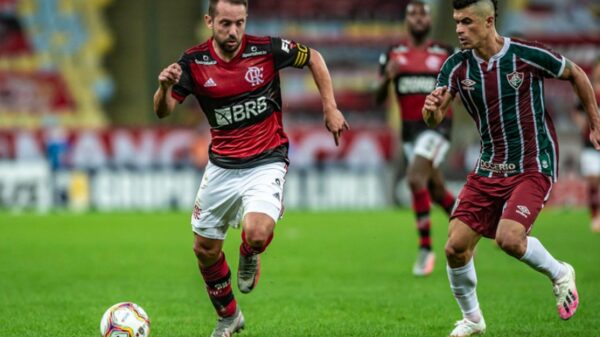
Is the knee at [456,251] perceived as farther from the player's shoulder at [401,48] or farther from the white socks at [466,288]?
the player's shoulder at [401,48]

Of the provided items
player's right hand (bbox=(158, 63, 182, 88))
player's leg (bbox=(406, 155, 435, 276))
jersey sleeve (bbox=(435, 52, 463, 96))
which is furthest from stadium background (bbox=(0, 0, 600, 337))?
player's right hand (bbox=(158, 63, 182, 88))

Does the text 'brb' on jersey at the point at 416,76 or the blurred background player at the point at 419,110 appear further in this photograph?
the text 'brb' on jersey at the point at 416,76

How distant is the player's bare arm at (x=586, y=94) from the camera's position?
7223 mm

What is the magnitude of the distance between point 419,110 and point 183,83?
4.61 metres

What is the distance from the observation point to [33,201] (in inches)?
872

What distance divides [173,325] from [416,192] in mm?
4061

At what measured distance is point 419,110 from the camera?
11586 millimetres

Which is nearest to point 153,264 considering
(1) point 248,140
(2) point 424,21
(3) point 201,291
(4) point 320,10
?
(3) point 201,291

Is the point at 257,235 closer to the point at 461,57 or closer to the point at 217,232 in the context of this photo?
the point at 217,232

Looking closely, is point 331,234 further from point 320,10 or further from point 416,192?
point 320,10

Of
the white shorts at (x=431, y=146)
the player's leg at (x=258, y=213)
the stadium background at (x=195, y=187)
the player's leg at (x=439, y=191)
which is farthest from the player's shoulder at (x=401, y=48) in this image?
the player's leg at (x=258, y=213)

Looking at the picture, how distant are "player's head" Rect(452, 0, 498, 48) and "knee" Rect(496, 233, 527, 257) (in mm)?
1270

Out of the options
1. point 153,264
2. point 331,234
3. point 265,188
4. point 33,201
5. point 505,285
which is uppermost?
point 265,188

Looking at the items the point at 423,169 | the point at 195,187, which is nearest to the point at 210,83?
the point at 423,169
